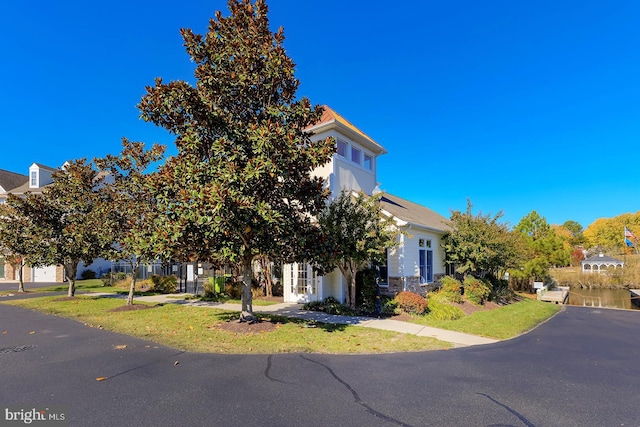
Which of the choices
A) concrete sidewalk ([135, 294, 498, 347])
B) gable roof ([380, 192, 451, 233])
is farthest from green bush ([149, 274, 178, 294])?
gable roof ([380, 192, 451, 233])

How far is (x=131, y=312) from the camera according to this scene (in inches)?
495

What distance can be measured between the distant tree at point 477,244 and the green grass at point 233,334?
9578mm

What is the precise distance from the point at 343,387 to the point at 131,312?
10402 millimetres

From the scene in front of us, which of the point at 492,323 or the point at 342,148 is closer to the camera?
the point at 492,323

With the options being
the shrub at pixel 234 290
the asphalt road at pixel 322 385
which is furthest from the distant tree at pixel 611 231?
the asphalt road at pixel 322 385

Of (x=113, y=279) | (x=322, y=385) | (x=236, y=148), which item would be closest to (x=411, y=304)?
(x=322, y=385)

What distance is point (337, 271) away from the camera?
14.6 m

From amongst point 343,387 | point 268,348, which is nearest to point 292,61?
point 268,348

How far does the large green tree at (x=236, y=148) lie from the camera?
802 centimetres

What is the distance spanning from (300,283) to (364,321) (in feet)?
16.2

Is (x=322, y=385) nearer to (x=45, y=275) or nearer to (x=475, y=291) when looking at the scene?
(x=475, y=291)

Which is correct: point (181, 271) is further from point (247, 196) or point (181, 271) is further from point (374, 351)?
point (374, 351)

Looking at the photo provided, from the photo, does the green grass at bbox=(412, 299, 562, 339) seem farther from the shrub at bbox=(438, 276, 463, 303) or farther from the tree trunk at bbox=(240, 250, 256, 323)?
the tree trunk at bbox=(240, 250, 256, 323)

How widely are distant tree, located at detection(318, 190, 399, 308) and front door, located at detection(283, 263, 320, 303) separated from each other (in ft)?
6.31
